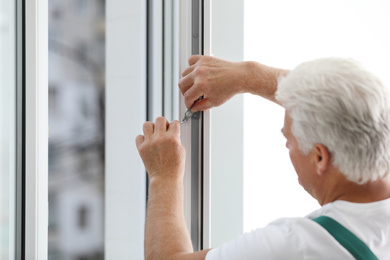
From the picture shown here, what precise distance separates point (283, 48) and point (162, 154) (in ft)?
3.63

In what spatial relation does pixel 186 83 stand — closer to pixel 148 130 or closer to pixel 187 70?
pixel 187 70

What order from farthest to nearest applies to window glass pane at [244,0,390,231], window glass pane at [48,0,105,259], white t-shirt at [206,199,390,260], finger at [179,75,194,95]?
window glass pane at [244,0,390,231]
window glass pane at [48,0,105,259]
finger at [179,75,194,95]
white t-shirt at [206,199,390,260]

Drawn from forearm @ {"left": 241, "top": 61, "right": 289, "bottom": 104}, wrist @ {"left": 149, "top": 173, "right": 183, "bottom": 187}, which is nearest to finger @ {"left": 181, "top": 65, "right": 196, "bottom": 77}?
forearm @ {"left": 241, "top": 61, "right": 289, "bottom": 104}

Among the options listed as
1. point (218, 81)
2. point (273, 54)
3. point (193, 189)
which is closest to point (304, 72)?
point (218, 81)

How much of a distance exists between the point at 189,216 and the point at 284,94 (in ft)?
1.66

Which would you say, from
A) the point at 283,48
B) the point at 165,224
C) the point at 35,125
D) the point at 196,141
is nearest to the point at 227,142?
the point at 196,141

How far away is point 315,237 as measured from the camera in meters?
0.77

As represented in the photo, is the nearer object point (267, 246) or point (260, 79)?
point (267, 246)

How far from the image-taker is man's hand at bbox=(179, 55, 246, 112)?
3.59 feet

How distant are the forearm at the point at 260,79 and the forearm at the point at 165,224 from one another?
1.05ft

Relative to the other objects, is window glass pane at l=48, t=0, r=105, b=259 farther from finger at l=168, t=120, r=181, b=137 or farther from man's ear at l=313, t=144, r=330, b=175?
man's ear at l=313, t=144, r=330, b=175

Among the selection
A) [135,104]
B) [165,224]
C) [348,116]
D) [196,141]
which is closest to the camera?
[348,116]
